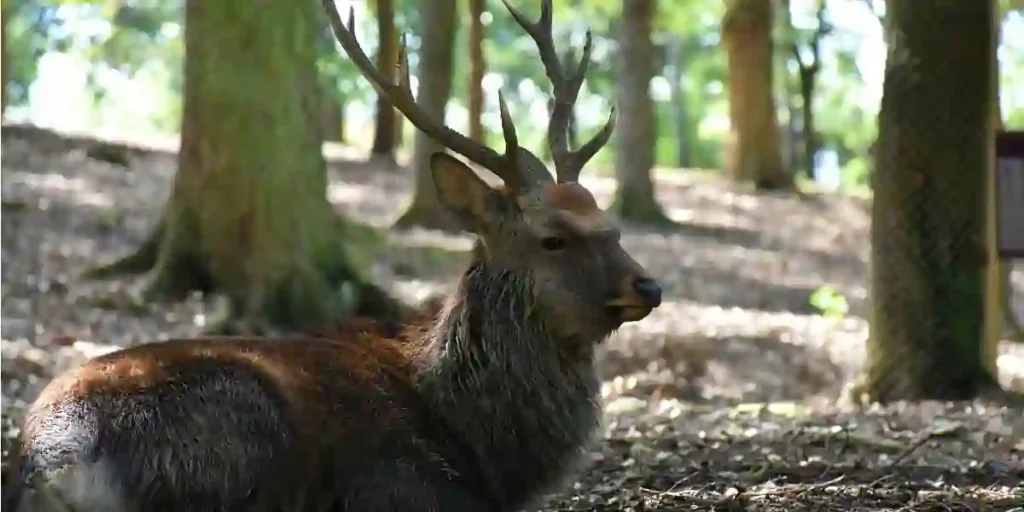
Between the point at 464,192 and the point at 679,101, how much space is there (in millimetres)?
39908

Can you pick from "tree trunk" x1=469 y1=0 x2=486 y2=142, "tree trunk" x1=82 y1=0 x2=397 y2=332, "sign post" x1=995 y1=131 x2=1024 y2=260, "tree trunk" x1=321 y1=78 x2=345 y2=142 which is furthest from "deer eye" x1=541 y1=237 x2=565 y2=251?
"tree trunk" x1=321 y1=78 x2=345 y2=142

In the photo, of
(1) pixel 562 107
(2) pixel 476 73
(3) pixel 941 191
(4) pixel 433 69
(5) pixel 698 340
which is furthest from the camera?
(2) pixel 476 73

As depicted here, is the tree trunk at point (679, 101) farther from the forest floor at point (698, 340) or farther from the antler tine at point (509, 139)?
the antler tine at point (509, 139)

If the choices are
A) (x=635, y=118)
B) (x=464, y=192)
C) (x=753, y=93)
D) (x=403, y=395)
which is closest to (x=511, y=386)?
(x=403, y=395)

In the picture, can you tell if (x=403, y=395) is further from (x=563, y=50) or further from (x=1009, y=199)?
(x=563, y=50)

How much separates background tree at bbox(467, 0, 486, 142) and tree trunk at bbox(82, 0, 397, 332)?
11.1 m

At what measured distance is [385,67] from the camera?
71.6ft

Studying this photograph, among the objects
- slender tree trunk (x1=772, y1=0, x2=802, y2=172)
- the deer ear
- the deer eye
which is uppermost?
slender tree trunk (x1=772, y1=0, x2=802, y2=172)

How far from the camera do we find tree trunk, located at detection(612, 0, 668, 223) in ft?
56.0

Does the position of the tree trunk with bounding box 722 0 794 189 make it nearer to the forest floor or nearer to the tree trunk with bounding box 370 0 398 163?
the forest floor

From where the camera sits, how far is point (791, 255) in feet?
56.6

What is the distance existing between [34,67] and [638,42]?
23.4 metres

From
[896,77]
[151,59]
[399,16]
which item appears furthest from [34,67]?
[896,77]

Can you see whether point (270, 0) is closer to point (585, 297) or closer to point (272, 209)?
point (272, 209)
